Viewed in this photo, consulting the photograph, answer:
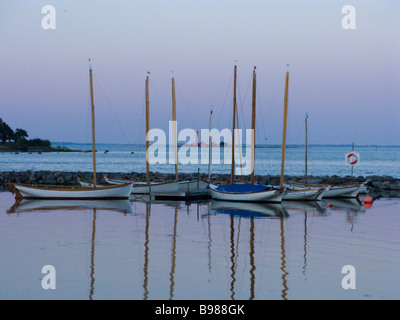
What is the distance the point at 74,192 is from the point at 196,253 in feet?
59.9

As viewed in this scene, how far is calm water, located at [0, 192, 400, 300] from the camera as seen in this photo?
1304 centimetres

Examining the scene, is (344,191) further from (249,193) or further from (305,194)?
(249,193)

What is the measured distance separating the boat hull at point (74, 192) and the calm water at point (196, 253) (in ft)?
16.4

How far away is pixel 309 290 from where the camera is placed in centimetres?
1307

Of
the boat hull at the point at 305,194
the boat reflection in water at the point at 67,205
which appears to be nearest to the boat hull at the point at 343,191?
the boat hull at the point at 305,194

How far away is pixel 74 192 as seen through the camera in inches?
1335

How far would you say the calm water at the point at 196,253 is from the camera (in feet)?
42.8

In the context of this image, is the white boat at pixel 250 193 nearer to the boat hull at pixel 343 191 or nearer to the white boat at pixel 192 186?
the white boat at pixel 192 186

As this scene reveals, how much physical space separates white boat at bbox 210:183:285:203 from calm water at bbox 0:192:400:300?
177 inches

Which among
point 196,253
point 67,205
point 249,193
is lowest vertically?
point 67,205

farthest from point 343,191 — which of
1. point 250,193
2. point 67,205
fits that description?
point 67,205
